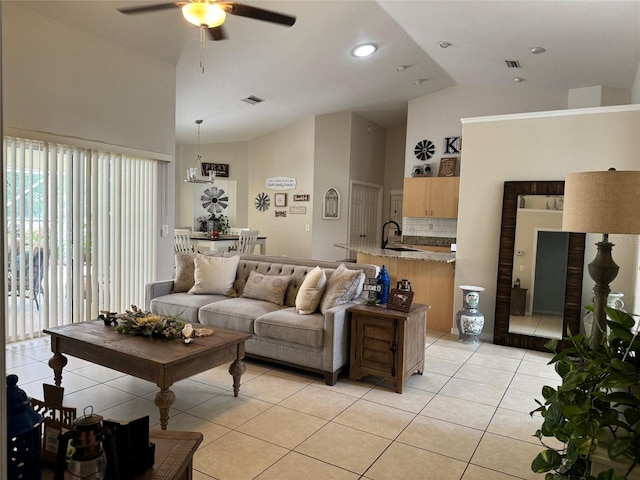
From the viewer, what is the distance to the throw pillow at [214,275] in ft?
14.6

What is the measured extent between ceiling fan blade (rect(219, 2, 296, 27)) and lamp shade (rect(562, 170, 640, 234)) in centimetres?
232

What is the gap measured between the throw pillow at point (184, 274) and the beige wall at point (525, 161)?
10.0 feet

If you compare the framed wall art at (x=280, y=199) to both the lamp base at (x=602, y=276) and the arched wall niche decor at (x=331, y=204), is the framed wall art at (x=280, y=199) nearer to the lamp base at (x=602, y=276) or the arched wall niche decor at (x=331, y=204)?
the arched wall niche decor at (x=331, y=204)

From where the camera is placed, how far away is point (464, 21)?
4609 millimetres

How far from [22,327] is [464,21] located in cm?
552

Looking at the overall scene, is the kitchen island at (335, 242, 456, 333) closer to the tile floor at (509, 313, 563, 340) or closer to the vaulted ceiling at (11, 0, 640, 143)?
the tile floor at (509, 313, 563, 340)

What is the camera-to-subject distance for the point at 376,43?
18.2 feet

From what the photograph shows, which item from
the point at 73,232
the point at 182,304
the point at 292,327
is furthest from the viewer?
the point at 73,232

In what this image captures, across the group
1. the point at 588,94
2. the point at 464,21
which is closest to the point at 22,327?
the point at 464,21

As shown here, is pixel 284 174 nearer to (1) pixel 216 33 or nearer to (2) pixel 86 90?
(2) pixel 86 90

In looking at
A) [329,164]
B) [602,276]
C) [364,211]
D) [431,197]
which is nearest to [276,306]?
[602,276]

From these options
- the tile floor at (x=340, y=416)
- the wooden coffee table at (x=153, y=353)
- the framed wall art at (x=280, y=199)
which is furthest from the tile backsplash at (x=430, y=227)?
the wooden coffee table at (x=153, y=353)

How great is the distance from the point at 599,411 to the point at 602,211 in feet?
→ 2.73

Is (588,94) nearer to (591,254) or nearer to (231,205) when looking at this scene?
(591,254)
